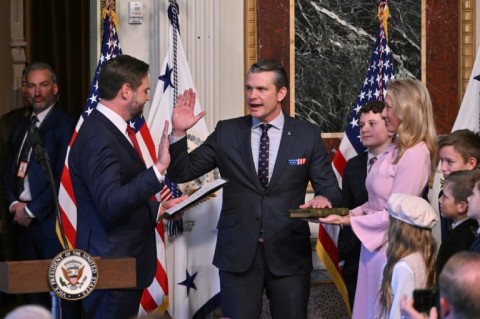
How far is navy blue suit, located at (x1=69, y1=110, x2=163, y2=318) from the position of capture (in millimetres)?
4832

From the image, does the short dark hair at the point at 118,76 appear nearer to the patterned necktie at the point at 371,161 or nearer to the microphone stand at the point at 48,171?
the microphone stand at the point at 48,171

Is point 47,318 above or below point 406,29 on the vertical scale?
below

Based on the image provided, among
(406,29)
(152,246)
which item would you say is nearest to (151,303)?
(152,246)

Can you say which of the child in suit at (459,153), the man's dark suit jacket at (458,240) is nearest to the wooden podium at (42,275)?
the man's dark suit jacket at (458,240)

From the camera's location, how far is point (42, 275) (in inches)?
175


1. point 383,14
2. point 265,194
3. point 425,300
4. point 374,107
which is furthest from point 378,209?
point 425,300

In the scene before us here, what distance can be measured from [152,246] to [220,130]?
95 cm

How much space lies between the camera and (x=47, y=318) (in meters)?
3.14

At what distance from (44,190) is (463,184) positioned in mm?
2666

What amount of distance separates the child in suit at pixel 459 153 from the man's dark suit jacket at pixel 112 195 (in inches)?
63.3

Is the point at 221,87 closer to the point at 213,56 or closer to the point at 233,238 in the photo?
the point at 213,56

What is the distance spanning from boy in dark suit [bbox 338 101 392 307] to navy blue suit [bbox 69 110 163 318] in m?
1.52

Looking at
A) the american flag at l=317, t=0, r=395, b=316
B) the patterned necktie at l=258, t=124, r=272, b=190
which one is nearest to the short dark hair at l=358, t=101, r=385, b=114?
the american flag at l=317, t=0, r=395, b=316

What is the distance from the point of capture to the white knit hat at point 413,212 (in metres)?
4.84
